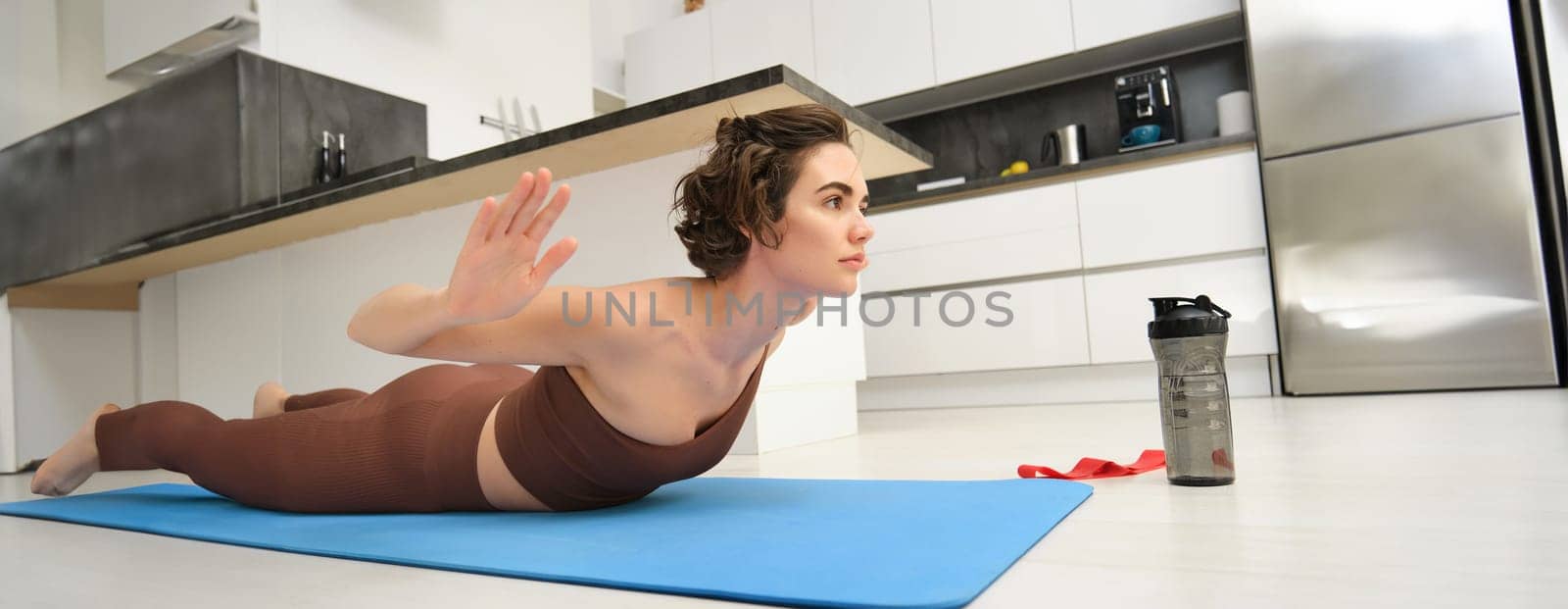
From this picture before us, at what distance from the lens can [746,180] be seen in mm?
1115

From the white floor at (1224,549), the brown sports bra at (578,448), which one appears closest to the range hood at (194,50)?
the white floor at (1224,549)

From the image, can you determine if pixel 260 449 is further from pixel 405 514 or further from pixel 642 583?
pixel 642 583

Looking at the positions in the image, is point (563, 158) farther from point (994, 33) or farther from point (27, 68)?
point (27, 68)

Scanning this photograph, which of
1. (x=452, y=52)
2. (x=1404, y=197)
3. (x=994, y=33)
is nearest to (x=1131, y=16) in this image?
(x=994, y=33)

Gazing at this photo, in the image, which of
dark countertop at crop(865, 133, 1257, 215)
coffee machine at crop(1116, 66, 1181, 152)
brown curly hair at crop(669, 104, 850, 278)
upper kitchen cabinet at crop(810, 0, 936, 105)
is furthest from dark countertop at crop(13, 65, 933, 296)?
upper kitchen cabinet at crop(810, 0, 936, 105)

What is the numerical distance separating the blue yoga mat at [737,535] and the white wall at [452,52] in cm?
280

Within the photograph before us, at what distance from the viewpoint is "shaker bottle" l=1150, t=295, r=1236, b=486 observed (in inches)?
50.1

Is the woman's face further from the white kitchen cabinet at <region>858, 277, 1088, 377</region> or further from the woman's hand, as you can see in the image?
the white kitchen cabinet at <region>858, 277, 1088, 377</region>

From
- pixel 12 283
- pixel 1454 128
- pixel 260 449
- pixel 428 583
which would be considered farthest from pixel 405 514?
pixel 1454 128

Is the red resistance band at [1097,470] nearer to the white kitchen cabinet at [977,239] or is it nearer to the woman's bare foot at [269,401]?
the woman's bare foot at [269,401]

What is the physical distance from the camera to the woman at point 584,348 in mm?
1070

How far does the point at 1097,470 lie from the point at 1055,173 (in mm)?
2524

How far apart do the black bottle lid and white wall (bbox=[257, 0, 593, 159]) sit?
3.78 meters

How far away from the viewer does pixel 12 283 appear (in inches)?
137
